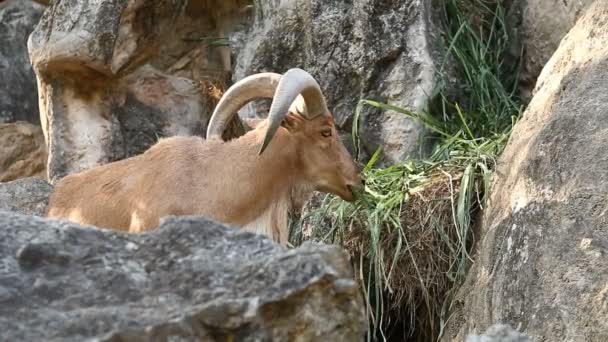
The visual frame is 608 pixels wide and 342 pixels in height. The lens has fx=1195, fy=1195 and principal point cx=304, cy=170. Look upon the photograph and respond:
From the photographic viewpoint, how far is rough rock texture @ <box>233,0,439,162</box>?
372 inches

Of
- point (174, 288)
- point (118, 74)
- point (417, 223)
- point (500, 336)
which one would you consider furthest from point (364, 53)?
point (174, 288)

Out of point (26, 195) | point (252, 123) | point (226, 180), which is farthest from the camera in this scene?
point (26, 195)

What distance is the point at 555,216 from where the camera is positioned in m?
6.31

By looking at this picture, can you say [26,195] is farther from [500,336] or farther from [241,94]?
[500,336]

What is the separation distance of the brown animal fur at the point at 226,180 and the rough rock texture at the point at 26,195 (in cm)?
96

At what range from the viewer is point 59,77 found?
984 centimetres

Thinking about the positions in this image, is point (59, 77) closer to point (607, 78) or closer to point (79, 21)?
point (79, 21)

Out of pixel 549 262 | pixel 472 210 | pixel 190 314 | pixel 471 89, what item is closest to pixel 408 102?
pixel 471 89

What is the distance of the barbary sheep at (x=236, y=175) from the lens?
25.1 feet

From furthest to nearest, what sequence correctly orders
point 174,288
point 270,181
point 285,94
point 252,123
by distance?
point 252,123, point 270,181, point 285,94, point 174,288

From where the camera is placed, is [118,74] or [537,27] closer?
[537,27]

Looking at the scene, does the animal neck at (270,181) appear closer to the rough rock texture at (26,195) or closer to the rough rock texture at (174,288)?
the rough rock texture at (26,195)

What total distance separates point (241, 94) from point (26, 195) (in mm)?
2176

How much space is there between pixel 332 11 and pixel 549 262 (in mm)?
4000
